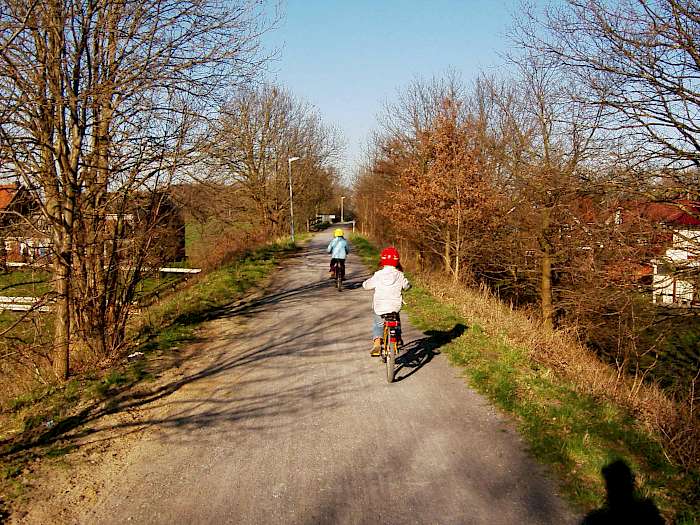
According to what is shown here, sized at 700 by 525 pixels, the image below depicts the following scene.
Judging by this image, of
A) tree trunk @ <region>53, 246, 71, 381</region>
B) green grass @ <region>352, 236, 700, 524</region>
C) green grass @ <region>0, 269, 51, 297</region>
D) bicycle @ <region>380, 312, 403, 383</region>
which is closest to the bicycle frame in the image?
bicycle @ <region>380, 312, 403, 383</region>

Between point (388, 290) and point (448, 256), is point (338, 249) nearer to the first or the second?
point (448, 256)

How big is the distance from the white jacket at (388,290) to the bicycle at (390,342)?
102 mm

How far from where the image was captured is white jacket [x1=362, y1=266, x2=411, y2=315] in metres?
7.76

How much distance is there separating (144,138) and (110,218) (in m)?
1.32

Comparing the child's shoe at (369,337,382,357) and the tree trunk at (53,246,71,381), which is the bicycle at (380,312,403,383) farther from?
the tree trunk at (53,246,71,381)

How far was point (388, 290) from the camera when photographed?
7797 mm

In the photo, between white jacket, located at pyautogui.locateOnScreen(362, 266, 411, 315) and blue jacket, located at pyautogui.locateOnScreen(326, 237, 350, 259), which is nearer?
white jacket, located at pyautogui.locateOnScreen(362, 266, 411, 315)

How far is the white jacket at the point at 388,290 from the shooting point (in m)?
7.76

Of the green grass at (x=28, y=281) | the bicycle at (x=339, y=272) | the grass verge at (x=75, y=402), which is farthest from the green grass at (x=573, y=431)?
the bicycle at (x=339, y=272)

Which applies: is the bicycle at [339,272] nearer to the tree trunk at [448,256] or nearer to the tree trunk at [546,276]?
the tree trunk at [448,256]

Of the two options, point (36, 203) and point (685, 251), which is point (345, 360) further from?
point (685, 251)

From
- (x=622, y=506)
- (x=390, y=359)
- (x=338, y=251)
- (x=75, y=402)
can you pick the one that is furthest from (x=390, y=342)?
(x=338, y=251)

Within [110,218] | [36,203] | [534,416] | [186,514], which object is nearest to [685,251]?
[534,416]

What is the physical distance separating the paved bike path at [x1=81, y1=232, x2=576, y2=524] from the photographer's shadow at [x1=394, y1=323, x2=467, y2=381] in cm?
6
